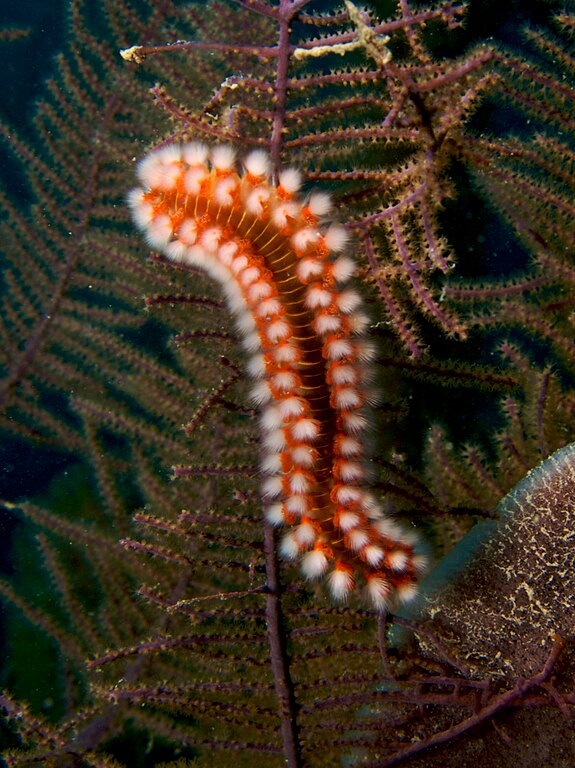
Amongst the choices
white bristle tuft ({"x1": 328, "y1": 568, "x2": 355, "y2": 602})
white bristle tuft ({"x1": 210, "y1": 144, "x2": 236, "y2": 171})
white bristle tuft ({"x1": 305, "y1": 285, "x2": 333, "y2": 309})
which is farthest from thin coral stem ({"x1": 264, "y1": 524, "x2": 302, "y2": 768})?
white bristle tuft ({"x1": 210, "y1": 144, "x2": 236, "y2": 171})

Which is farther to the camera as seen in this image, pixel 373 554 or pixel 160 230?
pixel 160 230

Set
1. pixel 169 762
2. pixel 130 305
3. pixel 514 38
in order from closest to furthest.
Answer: pixel 514 38, pixel 169 762, pixel 130 305

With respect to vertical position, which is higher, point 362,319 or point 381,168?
point 381,168

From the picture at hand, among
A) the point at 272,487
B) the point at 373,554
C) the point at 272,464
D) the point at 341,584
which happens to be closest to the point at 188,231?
the point at 272,464

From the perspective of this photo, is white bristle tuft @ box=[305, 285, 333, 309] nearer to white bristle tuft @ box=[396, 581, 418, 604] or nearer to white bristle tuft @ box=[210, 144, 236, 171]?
white bristle tuft @ box=[210, 144, 236, 171]

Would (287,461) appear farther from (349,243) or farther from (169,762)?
(169,762)

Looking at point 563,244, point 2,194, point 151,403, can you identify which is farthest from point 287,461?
point 2,194

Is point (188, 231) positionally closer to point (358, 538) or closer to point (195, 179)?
point (195, 179)
